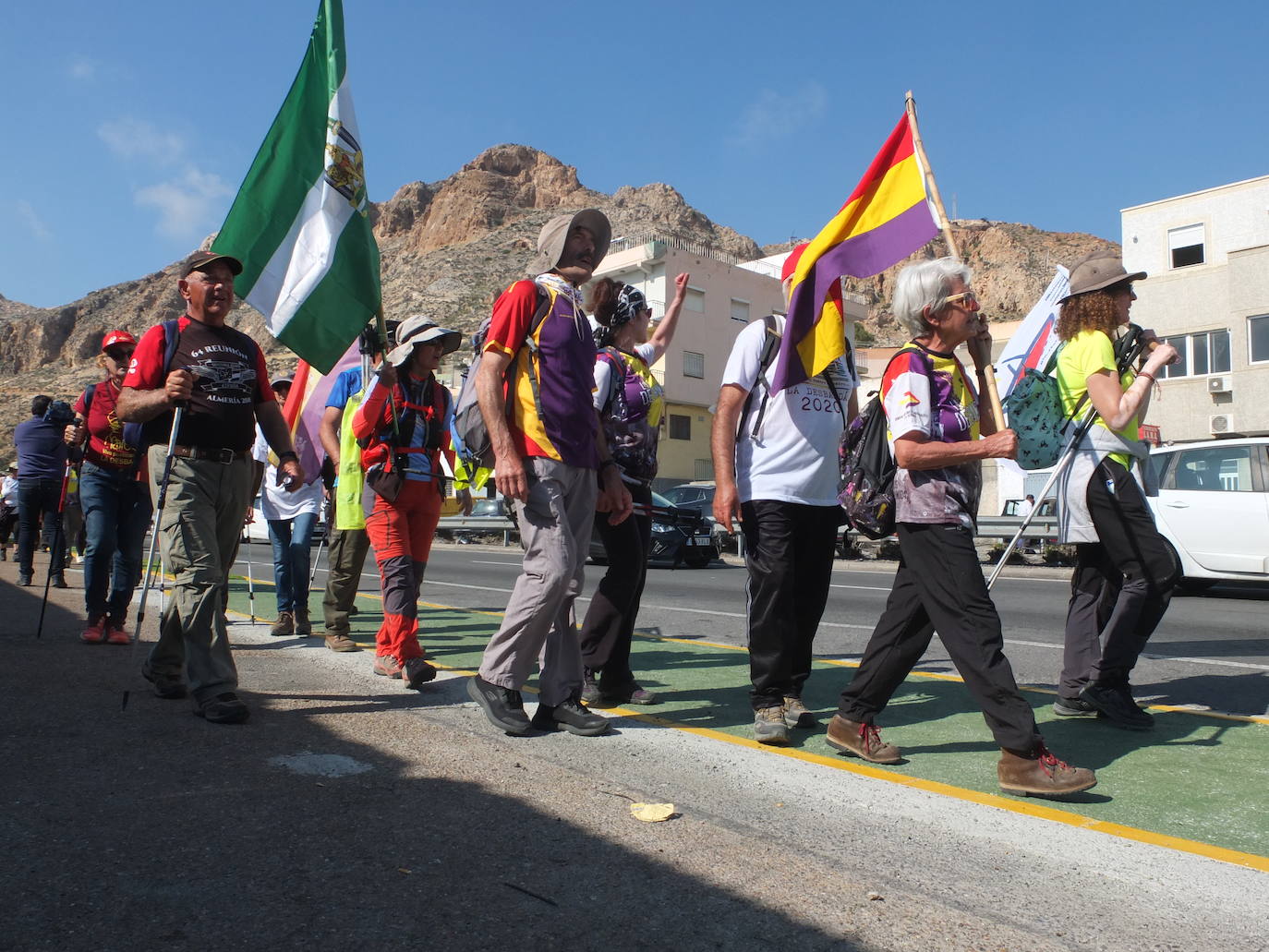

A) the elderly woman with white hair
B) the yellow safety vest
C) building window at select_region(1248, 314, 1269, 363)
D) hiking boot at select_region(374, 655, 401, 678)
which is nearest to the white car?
the elderly woman with white hair

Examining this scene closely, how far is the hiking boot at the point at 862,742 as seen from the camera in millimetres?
3920

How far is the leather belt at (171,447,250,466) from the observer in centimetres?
449

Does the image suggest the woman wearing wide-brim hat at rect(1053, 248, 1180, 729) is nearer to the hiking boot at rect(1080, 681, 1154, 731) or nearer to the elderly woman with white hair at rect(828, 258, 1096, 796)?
the hiking boot at rect(1080, 681, 1154, 731)

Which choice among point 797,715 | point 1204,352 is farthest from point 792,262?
point 1204,352

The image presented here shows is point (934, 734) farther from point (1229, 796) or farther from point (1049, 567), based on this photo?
point (1049, 567)

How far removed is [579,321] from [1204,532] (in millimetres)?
9853

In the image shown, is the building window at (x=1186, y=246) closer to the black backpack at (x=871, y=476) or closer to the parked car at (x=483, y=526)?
the parked car at (x=483, y=526)

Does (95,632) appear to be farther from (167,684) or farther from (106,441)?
(167,684)

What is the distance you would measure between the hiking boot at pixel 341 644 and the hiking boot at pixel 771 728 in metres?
3.17

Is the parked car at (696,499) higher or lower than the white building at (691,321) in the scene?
lower

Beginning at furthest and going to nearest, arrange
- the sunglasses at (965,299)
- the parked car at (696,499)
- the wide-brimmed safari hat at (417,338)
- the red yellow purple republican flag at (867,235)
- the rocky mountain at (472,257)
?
the rocky mountain at (472,257) → the parked car at (696,499) → the wide-brimmed safari hat at (417,338) → the red yellow purple republican flag at (867,235) → the sunglasses at (965,299)

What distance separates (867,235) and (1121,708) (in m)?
2.30

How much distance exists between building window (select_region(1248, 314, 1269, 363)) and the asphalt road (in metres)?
17.1

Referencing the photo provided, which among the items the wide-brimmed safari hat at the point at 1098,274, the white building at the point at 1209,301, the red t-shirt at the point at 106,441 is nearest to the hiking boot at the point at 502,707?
the wide-brimmed safari hat at the point at 1098,274
